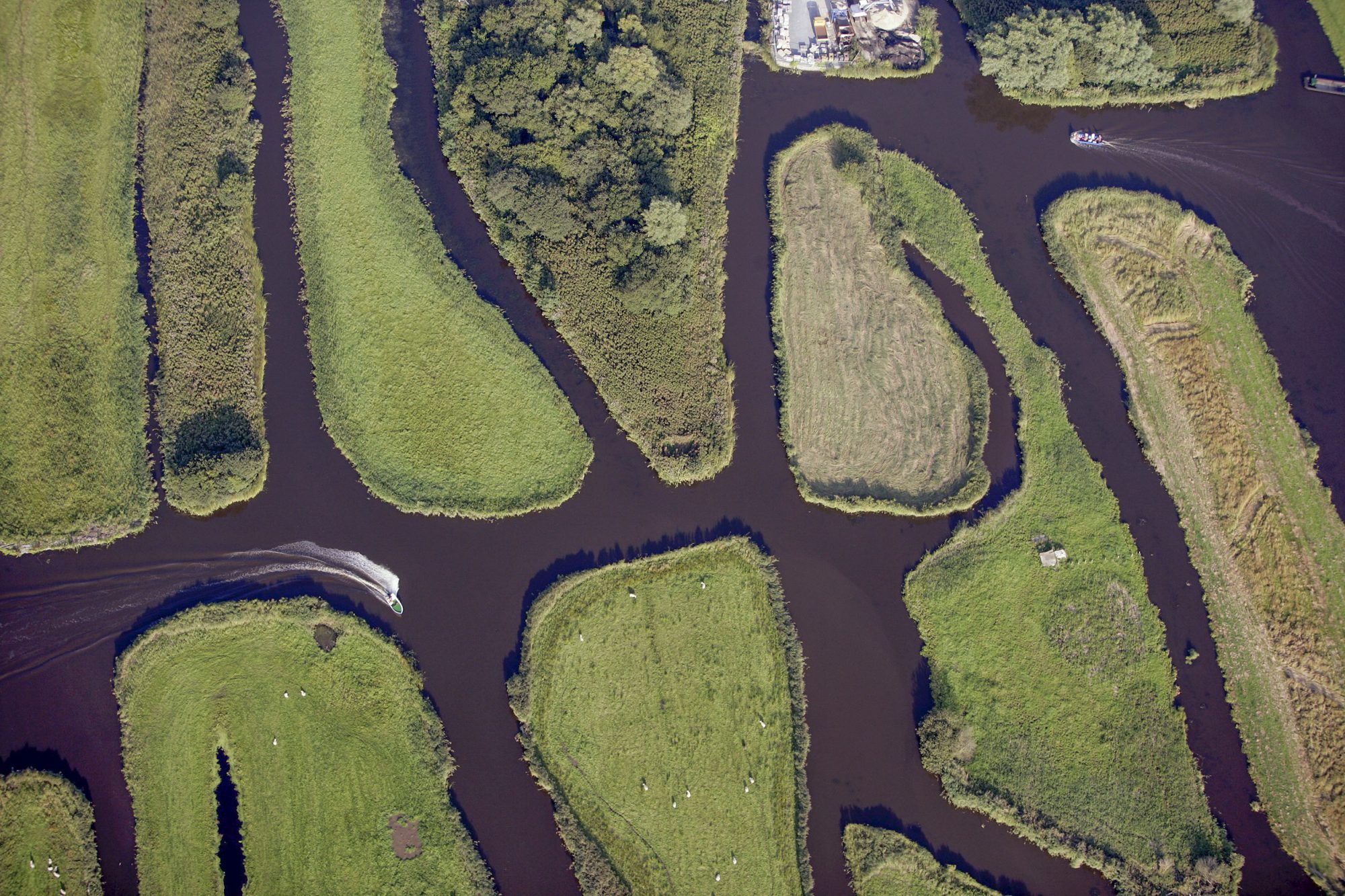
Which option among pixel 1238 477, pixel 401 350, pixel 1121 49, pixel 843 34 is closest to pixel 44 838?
pixel 401 350

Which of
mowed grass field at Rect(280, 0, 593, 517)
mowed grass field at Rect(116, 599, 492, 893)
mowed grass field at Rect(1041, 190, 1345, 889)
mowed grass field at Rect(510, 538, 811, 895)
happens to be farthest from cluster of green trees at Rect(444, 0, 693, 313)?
mowed grass field at Rect(1041, 190, 1345, 889)

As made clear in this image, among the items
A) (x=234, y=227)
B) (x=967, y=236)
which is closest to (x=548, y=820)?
(x=234, y=227)

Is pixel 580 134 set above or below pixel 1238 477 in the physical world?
above

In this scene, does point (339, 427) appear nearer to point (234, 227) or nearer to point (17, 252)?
point (234, 227)

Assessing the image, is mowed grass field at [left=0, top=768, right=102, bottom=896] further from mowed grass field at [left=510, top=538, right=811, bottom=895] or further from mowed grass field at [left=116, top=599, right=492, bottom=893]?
mowed grass field at [left=510, top=538, right=811, bottom=895]

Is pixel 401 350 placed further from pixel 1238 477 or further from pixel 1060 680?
pixel 1238 477

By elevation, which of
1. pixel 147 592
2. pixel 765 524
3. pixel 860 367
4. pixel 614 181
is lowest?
pixel 147 592
